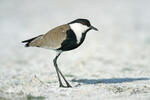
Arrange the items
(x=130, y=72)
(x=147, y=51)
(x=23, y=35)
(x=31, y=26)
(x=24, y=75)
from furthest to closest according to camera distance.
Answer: (x=31, y=26), (x=23, y=35), (x=147, y=51), (x=130, y=72), (x=24, y=75)

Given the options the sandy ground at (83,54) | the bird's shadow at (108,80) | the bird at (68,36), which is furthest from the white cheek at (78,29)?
the bird's shadow at (108,80)

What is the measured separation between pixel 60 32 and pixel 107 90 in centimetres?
155

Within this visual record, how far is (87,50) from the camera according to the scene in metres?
Answer: 19.5

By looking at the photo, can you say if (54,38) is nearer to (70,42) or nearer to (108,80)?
(70,42)

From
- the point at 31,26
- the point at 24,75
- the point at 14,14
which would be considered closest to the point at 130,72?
the point at 24,75

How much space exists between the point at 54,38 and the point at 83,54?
7162 millimetres

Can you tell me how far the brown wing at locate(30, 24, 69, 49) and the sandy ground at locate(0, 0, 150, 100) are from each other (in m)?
0.74

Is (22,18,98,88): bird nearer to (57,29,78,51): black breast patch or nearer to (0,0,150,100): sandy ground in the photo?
(57,29,78,51): black breast patch

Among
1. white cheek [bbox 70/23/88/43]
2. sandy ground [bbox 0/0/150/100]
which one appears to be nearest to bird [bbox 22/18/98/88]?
white cheek [bbox 70/23/88/43]

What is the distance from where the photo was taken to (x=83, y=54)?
61.6ft

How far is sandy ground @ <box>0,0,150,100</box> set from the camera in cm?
1098

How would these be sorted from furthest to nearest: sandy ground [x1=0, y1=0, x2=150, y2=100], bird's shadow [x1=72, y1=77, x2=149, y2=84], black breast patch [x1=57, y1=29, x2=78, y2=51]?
bird's shadow [x1=72, y1=77, x2=149, y2=84], black breast patch [x1=57, y1=29, x2=78, y2=51], sandy ground [x1=0, y1=0, x2=150, y2=100]

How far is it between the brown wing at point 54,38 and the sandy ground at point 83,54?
0.74 metres

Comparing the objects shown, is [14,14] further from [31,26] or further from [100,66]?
[100,66]
